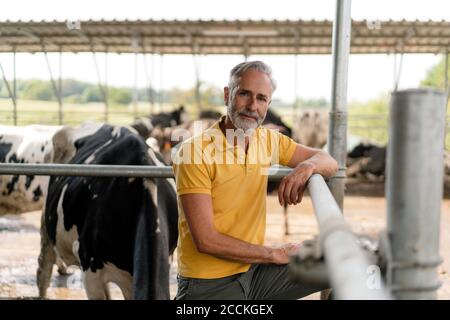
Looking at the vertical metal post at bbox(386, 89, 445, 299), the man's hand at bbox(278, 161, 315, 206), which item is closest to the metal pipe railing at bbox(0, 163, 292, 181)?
the man's hand at bbox(278, 161, 315, 206)

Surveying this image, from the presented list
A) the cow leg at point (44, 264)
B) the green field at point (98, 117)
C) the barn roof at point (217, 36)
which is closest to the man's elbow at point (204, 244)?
the cow leg at point (44, 264)

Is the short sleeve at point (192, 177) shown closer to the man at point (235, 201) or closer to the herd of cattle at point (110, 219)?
the man at point (235, 201)

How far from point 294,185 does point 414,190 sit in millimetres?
1018

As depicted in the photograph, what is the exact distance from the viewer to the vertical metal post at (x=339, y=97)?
220cm

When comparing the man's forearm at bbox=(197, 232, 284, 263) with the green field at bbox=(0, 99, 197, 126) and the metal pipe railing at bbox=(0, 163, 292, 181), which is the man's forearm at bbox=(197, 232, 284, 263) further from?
the green field at bbox=(0, 99, 197, 126)

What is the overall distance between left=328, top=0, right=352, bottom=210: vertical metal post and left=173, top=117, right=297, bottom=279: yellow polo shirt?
1.41 feet

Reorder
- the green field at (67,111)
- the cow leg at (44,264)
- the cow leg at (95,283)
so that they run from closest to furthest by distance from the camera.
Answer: the cow leg at (95,283), the cow leg at (44,264), the green field at (67,111)

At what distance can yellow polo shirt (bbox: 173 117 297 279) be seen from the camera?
1756 mm

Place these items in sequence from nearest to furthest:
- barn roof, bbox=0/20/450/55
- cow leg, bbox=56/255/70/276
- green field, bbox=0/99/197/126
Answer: cow leg, bbox=56/255/70/276, barn roof, bbox=0/20/450/55, green field, bbox=0/99/197/126

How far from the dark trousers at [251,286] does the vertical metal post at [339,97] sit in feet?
1.70

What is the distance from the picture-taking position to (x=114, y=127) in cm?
424
